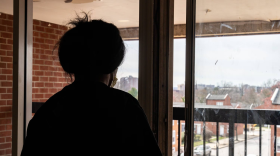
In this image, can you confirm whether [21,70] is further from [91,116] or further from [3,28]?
[3,28]

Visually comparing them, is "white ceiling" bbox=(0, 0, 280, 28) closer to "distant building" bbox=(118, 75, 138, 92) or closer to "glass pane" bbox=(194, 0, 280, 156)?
"glass pane" bbox=(194, 0, 280, 156)

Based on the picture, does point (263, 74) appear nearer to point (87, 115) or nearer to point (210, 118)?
point (210, 118)

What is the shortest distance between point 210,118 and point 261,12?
0.65 m

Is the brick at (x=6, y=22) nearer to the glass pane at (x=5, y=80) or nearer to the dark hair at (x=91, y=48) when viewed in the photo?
the glass pane at (x=5, y=80)

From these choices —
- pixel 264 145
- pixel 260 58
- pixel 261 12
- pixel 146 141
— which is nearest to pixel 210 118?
pixel 264 145

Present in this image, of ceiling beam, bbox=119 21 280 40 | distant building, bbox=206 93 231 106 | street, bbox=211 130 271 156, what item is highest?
ceiling beam, bbox=119 21 280 40

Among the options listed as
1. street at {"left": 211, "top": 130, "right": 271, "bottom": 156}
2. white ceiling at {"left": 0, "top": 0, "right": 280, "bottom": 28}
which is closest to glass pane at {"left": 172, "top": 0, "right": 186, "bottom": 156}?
white ceiling at {"left": 0, "top": 0, "right": 280, "bottom": 28}

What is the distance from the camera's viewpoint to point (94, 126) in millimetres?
888

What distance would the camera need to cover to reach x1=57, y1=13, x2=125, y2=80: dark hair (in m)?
0.95

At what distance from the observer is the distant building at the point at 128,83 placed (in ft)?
5.91

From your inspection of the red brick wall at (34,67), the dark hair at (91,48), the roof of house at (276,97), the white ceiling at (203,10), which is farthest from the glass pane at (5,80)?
the roof of house at (276,97)

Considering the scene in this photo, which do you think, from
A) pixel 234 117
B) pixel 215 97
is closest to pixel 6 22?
pixel 215 97

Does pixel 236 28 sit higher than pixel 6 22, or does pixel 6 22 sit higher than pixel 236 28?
pixel 6 22

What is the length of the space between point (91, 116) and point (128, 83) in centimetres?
95
